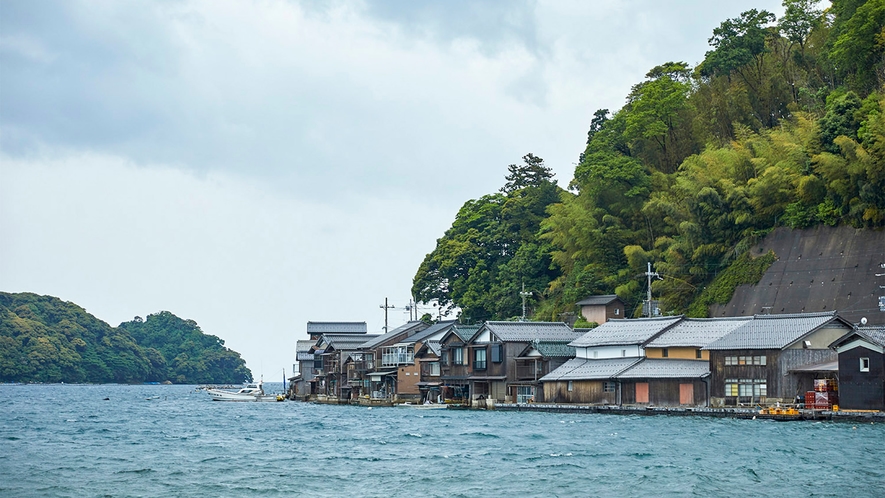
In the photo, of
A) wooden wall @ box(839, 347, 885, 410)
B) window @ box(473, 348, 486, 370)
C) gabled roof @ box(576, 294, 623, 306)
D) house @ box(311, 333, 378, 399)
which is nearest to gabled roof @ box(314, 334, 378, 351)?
house @ box(311, 333, 378, 399)

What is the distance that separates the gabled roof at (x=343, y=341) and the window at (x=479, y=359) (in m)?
21.9

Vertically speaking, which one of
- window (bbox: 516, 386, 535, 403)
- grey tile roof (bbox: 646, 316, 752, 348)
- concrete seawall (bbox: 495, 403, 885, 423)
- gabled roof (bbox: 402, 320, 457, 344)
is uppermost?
gabled roof (bbox: 402, 320, 457, 344)

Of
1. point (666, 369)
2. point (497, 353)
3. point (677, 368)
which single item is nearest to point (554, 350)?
point (497, 353)

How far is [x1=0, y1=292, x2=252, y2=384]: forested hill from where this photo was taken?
480ft

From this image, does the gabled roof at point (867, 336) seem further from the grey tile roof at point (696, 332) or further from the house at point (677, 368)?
the grey tile roof at point (696, 332)

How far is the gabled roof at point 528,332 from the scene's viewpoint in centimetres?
6247

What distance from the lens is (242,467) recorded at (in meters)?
31.2

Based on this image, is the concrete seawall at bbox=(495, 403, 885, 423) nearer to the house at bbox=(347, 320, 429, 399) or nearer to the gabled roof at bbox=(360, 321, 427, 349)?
the house at bbox=(347, 320, 429, 399)

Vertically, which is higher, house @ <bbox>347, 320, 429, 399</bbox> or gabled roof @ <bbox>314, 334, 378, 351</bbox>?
gabled roof @ <bbox>314, 334, 378, 351</bbox>

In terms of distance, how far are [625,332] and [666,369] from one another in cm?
533

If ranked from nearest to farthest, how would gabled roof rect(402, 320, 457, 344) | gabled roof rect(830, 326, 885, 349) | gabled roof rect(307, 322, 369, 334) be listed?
gabled roof rect(830, 326, 885, 349)
gabled roof rect(402, 320, 457, 344)
gabled roof rect(307, 322, 369, 334)

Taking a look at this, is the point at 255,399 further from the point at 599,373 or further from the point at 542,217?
the point at 599,373

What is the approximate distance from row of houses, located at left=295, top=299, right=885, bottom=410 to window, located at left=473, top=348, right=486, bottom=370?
0.20ft

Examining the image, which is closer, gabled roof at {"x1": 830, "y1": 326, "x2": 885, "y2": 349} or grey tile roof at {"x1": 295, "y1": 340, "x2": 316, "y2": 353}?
gabled roof at {"x1": 830, "y1": 326, "x2": 885, "y2": 349}
